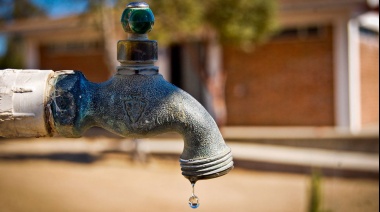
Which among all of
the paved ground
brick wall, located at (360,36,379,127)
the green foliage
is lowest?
the paved ground

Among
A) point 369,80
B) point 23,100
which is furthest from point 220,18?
point 23,100

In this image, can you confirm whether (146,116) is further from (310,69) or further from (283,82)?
(283,82)

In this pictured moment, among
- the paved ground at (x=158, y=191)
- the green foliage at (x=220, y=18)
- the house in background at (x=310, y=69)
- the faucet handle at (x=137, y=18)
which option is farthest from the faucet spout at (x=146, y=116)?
the house in background at (x=310, y=69)

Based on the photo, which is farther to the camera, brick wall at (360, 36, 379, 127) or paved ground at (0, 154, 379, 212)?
brick wall at (360, 36, 379, 127)

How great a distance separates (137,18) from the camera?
173 cm

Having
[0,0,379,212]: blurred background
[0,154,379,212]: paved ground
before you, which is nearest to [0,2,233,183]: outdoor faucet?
[0,0,379,212]: blurred background

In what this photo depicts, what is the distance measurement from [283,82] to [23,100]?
10630 millimetres

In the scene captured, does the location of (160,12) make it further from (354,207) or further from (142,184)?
(354,207)

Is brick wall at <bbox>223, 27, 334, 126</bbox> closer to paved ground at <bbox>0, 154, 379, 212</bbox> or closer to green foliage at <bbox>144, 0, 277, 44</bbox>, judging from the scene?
green foliage at <bbox>144, 0, 277, 44</bbox>

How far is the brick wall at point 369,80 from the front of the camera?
11555 millimetres

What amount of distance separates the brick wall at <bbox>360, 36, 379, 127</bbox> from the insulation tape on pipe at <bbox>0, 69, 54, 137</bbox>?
10.6m

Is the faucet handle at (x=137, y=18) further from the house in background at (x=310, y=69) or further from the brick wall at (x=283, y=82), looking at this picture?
the brick wall at (x=283, y=82)

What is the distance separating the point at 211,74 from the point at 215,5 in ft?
7.42

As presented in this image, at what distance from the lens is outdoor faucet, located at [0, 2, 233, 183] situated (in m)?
1.65
